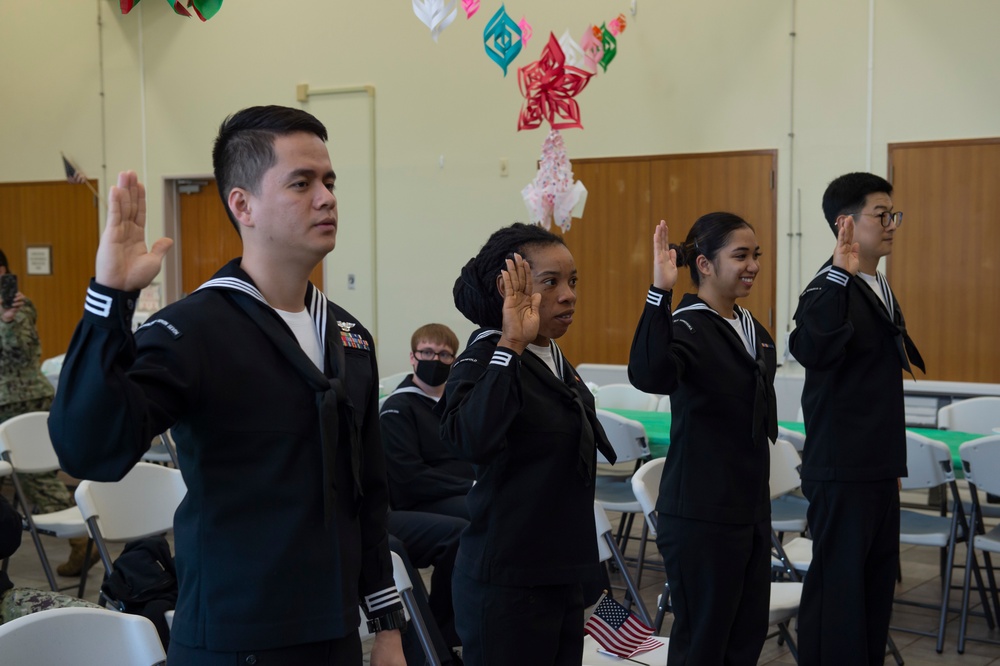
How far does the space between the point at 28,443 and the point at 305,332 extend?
141 inches

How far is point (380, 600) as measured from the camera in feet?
5.49

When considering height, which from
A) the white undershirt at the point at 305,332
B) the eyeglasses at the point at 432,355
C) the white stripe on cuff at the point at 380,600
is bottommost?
the white stripe on cuff at the point at 380,600

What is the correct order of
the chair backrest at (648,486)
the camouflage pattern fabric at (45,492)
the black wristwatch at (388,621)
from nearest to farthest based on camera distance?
the black wristwatch at (388,621) → the chair backrest at (648,486) → the camouflage pattern fabric at (45,492)

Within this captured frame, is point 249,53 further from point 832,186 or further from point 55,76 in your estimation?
point 832,186

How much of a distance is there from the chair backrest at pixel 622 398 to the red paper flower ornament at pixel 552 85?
5.41ft

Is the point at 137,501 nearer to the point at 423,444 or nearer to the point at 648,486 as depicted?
the point at 423,444

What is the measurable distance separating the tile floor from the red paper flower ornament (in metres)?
2.52

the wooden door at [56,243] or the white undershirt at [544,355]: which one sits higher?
the wooden door at [56,243]

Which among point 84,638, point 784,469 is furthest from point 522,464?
point 784,469

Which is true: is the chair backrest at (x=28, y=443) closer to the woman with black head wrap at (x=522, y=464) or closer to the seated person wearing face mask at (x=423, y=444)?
the seated person wearing face mask at (x=423, y=444)

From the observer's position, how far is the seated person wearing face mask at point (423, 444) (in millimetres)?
3943

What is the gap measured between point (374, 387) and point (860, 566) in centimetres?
199

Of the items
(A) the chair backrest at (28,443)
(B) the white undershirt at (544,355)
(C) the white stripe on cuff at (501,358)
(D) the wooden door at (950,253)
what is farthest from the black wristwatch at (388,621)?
(D) the wooden door at (950,253)

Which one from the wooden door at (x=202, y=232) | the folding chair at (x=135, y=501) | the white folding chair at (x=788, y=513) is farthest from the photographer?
the wooden door at (x=202, y=232)
